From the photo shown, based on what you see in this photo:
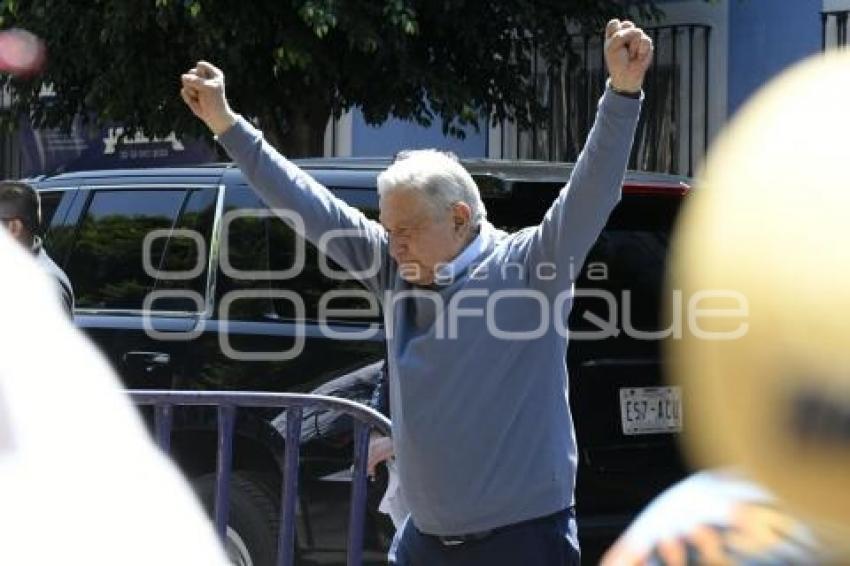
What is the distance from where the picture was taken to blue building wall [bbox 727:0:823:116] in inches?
466

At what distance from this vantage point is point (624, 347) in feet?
16.2

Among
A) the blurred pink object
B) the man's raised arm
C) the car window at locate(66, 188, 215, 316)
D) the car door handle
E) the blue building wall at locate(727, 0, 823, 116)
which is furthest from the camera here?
the blue building wall at locate(727, 0, 823, 116)

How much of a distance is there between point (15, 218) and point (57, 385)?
3.92 meters

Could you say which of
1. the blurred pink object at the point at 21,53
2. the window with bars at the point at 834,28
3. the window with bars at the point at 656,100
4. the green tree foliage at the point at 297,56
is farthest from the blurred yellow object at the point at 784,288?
the window with bars at the point at 656,100

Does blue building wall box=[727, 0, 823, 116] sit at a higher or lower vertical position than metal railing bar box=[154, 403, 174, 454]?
higher

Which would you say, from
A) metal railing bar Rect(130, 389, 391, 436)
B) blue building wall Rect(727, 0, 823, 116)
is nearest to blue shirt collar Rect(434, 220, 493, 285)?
metal railing bar Rect(130, 389, 391, 436)

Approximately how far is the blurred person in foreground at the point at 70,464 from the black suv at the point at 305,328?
10.9ft

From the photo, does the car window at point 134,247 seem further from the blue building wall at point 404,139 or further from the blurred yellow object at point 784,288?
the blue building wall at point 404,139

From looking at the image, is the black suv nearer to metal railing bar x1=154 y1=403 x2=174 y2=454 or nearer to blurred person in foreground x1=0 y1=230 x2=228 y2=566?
metal railing bar x1=154 y1=403 x2=174 y2=454

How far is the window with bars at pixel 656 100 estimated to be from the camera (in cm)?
1254

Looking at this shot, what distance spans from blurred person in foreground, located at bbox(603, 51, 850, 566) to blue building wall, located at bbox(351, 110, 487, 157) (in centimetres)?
1219

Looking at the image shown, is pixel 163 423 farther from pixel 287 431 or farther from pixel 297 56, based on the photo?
pixel 297 56

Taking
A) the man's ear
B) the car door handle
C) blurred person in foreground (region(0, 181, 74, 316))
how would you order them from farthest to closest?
the car door handle → blurred person in foreground (region(0, 181, 74, 316)) → the man's ear

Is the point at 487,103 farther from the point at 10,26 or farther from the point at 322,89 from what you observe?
the point at 10,26
